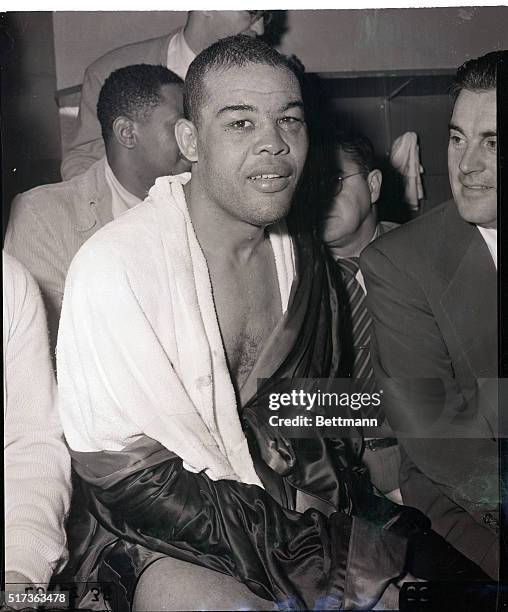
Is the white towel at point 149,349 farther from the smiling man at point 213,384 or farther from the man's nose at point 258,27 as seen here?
the man's nose at point 258,27

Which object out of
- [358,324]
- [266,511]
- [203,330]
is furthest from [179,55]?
[266,511]

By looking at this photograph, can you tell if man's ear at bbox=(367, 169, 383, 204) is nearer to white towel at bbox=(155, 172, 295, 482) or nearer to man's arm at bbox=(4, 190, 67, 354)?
white towel at bbox=(155, 172, 295, 482)

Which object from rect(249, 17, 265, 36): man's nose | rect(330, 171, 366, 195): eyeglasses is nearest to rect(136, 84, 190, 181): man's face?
rect(249, 17, 265, 36): man's nose

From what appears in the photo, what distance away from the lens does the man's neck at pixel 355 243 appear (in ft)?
6.45

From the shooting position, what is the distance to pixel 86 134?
1.93m

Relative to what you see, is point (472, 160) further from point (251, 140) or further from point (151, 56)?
point (151, 56)

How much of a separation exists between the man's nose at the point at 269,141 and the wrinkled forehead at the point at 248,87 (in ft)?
0.19

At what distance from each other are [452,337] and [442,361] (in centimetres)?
6

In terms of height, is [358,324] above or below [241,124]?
below

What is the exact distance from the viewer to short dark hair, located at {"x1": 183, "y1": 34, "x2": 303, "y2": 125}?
1896mm

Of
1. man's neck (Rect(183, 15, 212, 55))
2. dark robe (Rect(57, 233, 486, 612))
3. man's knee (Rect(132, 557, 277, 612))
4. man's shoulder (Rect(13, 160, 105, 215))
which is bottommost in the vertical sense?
man's knee (Rect(132, 557, 277, 612))

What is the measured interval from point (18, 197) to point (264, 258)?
1.92 feet

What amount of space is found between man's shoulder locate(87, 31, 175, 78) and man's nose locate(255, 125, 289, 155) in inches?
12.2

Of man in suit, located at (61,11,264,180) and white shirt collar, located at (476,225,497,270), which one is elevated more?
man in suit, located at (61,11,264,180)
